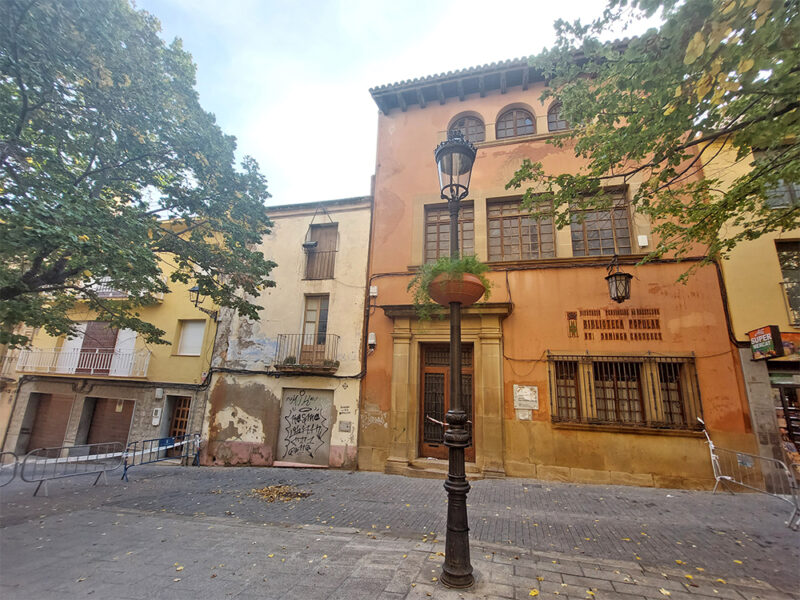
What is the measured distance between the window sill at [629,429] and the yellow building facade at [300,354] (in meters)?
5.15

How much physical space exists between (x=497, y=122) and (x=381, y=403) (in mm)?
8834

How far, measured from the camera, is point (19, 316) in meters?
6.07

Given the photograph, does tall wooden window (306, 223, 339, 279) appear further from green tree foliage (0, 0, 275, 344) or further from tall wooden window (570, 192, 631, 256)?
tall wooden window (570, 192, 631, 256)

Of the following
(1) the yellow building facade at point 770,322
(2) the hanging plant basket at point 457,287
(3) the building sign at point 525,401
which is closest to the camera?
(2) the hanging plant basket at point 457,287

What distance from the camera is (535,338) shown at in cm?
852

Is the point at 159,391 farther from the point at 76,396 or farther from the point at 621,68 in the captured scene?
the point at 621,68

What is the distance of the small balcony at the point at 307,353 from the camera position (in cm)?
973

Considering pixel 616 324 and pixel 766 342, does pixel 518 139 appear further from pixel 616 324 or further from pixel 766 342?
pixel 766 342

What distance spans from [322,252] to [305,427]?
17.0 feet

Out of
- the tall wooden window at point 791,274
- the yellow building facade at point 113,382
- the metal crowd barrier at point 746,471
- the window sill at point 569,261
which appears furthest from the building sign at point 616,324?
the yellow building facade at point 113,382

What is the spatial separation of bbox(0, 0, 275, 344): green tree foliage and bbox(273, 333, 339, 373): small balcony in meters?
1.85

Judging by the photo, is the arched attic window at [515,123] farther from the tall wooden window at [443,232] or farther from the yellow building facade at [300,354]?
the yellow building facade at [300,354]

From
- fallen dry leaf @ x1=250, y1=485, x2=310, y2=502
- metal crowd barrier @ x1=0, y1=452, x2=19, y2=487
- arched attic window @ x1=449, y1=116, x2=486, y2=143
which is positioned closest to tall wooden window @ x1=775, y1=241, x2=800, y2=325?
arched attic window @ x1=449, y1=116, x2=486, y2=143

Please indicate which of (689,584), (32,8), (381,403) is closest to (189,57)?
(32,8)
